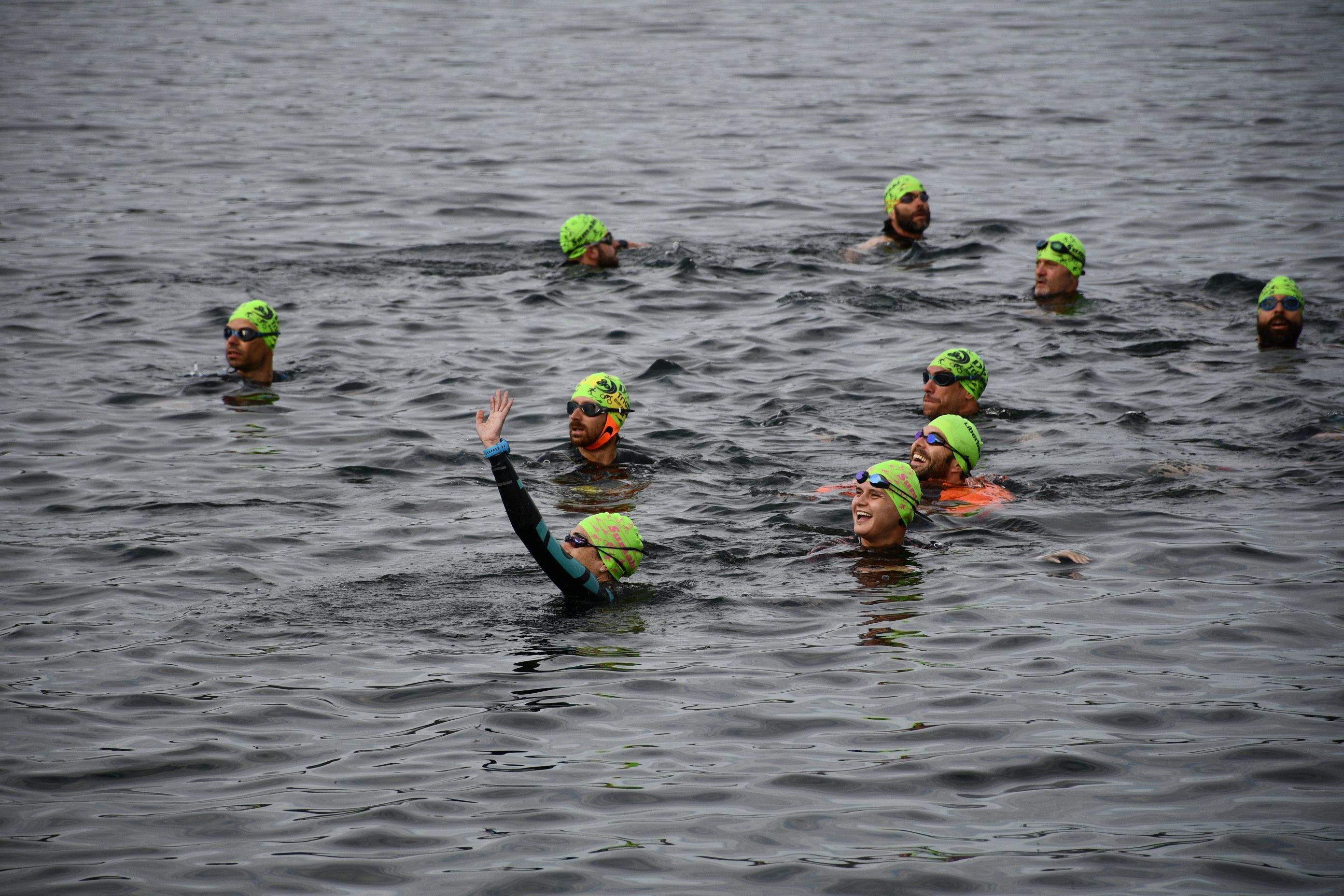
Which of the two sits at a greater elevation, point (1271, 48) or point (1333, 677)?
point (1271, 48)

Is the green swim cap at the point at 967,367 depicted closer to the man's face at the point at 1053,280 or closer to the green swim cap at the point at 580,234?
the man's face at the point at 1053,280

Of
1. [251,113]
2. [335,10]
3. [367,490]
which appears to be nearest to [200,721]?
[367,490]

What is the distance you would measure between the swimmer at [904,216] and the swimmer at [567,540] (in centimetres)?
1182

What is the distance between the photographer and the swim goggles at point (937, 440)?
1211 centimetres

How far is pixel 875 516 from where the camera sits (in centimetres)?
1085

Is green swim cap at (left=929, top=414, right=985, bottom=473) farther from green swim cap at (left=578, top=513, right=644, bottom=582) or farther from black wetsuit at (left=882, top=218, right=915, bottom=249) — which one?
black wetsuit at (left=882, top=218, right=915, bottom=249)

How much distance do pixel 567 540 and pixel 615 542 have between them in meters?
0.37

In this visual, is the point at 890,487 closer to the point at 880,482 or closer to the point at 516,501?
the point at 880,482

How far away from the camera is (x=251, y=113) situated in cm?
3372

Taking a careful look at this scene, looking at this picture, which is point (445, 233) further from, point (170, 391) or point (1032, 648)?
point (1032, 648)

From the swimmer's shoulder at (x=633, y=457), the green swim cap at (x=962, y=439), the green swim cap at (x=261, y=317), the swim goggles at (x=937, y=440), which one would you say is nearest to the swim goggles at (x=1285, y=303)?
the green swim cap at (x=962, y=439)

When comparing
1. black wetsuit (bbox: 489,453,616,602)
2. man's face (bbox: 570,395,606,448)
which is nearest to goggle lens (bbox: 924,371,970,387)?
man's face (bbox: 570,395,606,448)

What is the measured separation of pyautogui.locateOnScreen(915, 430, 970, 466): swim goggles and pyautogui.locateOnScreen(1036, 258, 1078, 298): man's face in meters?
7.21

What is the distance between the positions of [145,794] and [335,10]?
1914 inches
